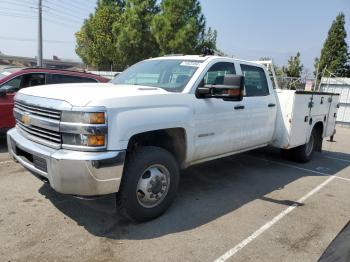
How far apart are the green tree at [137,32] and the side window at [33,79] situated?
72.2 feet

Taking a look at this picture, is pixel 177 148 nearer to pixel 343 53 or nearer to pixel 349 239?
pixel 349 239

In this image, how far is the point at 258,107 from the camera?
570 cm

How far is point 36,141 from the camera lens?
12.4 feet

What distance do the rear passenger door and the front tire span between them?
5.82 feet

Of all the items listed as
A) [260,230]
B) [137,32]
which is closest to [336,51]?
[137,32]

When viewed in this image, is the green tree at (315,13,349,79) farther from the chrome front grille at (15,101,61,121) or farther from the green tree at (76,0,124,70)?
the chrome front grille at (15,101,61,121)

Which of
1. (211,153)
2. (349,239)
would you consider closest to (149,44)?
(211,153)

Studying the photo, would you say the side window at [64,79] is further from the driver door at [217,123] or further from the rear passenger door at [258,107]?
the driver door at [217,123]

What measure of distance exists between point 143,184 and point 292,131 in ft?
11.9

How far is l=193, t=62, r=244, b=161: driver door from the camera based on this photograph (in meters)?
4.48

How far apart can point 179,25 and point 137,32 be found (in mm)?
4339

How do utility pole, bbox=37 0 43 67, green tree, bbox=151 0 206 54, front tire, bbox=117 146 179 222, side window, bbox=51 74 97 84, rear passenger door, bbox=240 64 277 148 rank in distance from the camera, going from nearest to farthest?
front tire, bbox=117 146 179 222 → rear passenger door, bbox=240 64 277 148 → side window, bbox=51 74 97 84 → utility pole, bbox=37 0 43 67 → green tree, bbox=151 0 206 54

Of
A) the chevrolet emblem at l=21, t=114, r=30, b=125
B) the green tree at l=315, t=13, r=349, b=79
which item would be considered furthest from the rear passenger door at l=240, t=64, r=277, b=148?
the green tree at l=315, t=13, r=349, b=79

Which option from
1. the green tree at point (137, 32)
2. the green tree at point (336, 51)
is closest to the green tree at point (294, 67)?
the green tree at point (336, 51)
